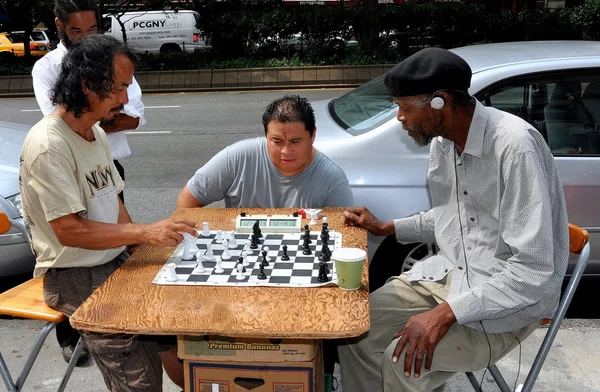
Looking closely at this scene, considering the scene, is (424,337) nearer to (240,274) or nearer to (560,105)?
(240,274)

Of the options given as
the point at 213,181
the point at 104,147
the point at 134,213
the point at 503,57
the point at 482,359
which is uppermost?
the point at 503,57

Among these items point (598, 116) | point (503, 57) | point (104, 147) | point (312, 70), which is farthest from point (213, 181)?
point (312, 70)

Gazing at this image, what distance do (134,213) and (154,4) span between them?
1307cm

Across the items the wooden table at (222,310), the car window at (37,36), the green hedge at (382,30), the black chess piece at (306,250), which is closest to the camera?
the wooden table at (222,310)

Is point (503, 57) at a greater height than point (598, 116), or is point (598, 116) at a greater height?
point (503, 57)

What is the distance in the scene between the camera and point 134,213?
6.31 meters

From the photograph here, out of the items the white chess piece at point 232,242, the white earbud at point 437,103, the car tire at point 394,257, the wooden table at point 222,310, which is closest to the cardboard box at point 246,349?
the wooden table at point 222,310

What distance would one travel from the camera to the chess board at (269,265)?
2.43 m

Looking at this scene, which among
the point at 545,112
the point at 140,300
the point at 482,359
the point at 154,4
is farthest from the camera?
the point at 154,4

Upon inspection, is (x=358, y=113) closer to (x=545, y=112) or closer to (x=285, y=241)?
(x=545, y=112)

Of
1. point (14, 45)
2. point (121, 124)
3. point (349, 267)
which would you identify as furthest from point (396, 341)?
point (14, 45)

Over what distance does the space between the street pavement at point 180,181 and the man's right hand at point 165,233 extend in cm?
95

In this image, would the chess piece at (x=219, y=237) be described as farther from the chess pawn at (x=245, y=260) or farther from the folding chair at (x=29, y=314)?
the folding chair at (x=29, y=314)

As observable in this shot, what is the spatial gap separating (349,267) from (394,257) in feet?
5.35
